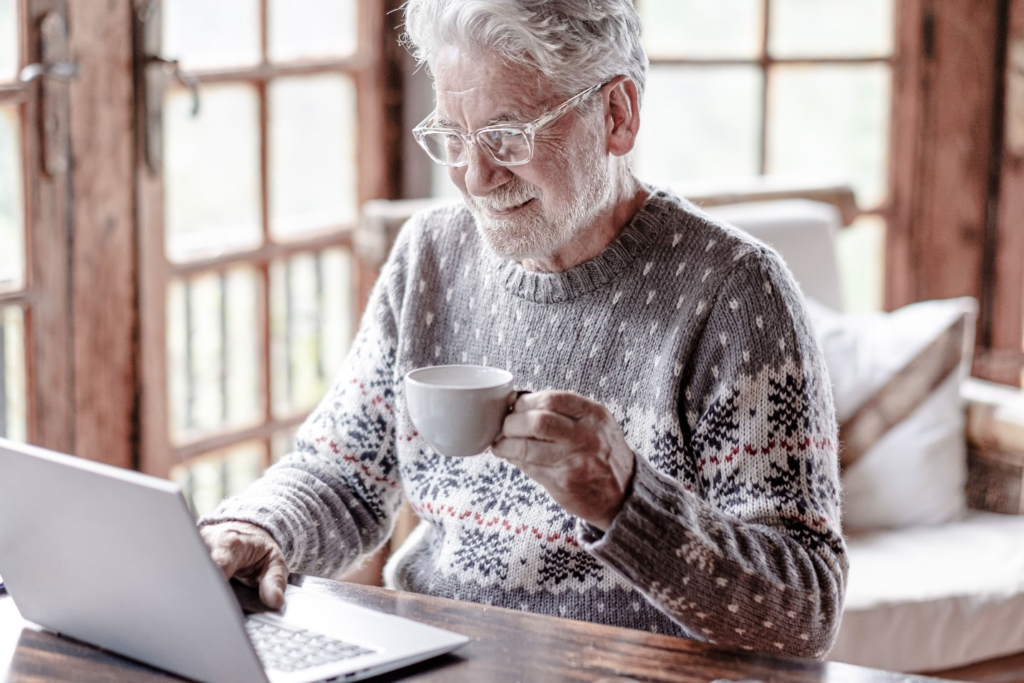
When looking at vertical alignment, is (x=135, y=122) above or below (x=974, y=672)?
above

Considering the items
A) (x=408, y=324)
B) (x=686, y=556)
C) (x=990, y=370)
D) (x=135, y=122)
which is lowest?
(x=990, y=370)

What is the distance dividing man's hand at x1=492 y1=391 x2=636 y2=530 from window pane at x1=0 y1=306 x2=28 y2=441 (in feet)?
3.95

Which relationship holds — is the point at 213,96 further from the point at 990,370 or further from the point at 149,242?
the point at 990,370

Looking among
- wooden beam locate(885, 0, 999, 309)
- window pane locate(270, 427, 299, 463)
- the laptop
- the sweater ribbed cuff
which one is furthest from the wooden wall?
the laptop

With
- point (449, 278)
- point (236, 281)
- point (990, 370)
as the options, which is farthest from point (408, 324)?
point (990, 370)

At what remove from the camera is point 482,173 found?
1.24 meters

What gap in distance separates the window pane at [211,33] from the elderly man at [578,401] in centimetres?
92

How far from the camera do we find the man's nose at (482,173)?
1.24 meters

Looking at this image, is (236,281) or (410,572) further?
(236,281)

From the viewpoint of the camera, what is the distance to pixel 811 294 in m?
2.39

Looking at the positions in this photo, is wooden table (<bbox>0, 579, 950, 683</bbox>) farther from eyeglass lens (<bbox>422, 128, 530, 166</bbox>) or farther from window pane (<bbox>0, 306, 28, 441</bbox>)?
window pane (<bbox>0, 306, 28, 441</bbox>)

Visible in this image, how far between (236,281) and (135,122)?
0.43m

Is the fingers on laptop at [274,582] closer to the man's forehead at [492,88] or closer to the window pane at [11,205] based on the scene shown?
the man's forehead at [492,88]

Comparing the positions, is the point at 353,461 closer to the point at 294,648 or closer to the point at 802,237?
the point at 294,648
